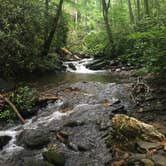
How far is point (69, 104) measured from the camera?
367 inches

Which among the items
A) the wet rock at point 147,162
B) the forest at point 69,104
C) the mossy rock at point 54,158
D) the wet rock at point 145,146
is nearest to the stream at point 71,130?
the forest at point 69,104

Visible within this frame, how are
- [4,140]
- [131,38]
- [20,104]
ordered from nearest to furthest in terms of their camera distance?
[4,140] < [20,104] < [131,38]

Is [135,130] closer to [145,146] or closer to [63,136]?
[145,146]

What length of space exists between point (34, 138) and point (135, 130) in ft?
7.03

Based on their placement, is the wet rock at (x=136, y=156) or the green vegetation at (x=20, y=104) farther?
the green vegetation at (x=20, y=104)

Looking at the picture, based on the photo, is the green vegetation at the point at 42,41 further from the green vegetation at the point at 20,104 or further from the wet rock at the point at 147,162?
the wet rock at the point at 147,162

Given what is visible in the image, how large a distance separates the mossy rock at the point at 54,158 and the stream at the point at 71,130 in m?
0.12

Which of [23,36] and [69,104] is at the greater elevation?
[23,36]

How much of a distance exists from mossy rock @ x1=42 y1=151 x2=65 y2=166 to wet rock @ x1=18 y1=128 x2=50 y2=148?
0.72 meters

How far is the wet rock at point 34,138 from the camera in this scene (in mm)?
6550

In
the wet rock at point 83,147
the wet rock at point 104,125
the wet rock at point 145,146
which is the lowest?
the wet rock at point 83,147

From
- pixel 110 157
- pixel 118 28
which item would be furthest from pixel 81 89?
pixel 118 28

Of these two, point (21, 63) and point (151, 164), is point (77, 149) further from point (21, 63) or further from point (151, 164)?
point (21, 63)

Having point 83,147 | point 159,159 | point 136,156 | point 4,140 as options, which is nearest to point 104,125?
point 83,147
